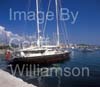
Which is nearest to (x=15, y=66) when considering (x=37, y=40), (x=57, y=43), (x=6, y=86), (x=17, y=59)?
(x=17, y=59)

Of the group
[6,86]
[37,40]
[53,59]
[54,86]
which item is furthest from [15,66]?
[6,86]

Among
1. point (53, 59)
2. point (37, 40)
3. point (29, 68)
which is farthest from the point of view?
point (53, 59)

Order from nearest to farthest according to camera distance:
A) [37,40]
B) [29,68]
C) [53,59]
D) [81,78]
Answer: [81,78] < [29,68] < [37,40] < [53,59]

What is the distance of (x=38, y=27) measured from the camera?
23.7 metres

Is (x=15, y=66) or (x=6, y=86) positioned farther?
(x=15, y=66)

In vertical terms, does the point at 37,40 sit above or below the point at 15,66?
above

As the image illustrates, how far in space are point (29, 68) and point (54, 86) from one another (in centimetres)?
931

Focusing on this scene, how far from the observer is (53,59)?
2638cm

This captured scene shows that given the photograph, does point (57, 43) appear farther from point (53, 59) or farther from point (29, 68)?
point (29, 68)

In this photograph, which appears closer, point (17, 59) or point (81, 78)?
point (81, 78)

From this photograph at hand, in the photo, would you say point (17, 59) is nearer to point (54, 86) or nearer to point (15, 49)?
point (15, 49)

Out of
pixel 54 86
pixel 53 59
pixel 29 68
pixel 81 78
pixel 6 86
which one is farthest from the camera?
pixel 53 59

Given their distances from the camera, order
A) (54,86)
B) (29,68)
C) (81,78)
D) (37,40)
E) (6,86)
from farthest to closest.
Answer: (37,40)
(29,68)
(81,78)
(54,86)
(6,86)

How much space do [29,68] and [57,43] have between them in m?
6.23
